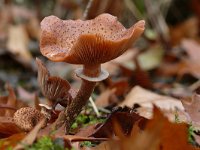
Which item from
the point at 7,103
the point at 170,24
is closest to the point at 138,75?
the point at 7,103

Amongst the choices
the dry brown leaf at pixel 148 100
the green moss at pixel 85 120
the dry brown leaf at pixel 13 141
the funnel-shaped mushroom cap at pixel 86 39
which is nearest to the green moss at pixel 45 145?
the dry brown leaf at pixel 13 141

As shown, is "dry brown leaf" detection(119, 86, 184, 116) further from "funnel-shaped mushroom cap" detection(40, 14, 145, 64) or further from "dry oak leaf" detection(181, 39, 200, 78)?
"dry oak leaf" detection(181, 39, 200, 78)

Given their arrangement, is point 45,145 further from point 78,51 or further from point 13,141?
point 78,51

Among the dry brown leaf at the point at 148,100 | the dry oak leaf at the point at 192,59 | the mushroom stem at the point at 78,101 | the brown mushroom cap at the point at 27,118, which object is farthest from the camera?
the dry oak leaf at the point at 192,59

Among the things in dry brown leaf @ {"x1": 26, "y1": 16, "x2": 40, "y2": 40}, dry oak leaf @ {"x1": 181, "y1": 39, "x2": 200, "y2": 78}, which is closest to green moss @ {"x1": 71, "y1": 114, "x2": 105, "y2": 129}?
dry oak leaf @ {"x1": 181, "y1": 39, "x2": 200, "y2": 78}

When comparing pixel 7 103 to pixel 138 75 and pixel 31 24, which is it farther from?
pixel 31 24

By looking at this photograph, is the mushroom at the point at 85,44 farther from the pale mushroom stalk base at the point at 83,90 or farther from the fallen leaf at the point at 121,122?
the fallen leaf at the point at 121,122
